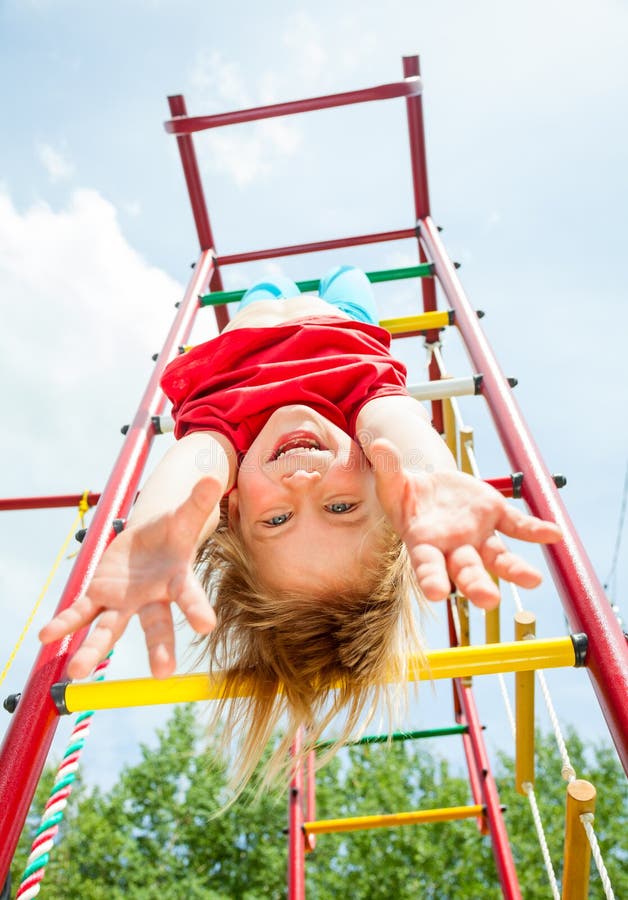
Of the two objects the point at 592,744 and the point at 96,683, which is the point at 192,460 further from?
the point at 592,744

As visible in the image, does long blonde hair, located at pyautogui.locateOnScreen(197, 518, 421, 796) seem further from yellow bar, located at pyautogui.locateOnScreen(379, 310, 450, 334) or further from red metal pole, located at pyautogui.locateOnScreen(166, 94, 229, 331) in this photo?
red metal pole, located at pyautogui.locateOnScreen(166, 94, 229, 331)

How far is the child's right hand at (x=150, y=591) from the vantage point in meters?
0.95

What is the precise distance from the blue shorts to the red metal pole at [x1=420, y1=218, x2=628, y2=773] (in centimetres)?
45

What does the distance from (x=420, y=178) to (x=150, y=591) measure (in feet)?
8.44

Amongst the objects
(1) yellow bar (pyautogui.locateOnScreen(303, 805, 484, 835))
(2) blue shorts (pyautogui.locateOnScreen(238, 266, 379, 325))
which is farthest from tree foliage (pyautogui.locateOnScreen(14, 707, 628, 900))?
(2) blue shorts (pyautogui.locateOnScreen(238, 266, 379, 325))

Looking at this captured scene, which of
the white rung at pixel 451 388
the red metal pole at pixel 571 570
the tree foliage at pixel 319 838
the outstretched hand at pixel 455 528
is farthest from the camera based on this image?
the tree foliage at pixel 319 838

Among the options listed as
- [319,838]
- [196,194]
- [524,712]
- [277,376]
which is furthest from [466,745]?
[319,838]

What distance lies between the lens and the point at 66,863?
9047 millimetres

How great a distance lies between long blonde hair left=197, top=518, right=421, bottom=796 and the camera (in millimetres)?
1443

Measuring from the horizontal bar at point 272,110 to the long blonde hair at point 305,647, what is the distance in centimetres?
198

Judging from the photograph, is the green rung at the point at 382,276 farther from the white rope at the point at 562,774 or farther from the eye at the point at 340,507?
the eye at the point at 340,507

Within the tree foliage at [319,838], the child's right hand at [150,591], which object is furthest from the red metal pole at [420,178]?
the tree foliage at [319,838]

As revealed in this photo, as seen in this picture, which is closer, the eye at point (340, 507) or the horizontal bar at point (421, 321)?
the eye at point (340, 507)

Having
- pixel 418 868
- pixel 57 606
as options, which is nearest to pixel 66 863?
pixel 418 868
